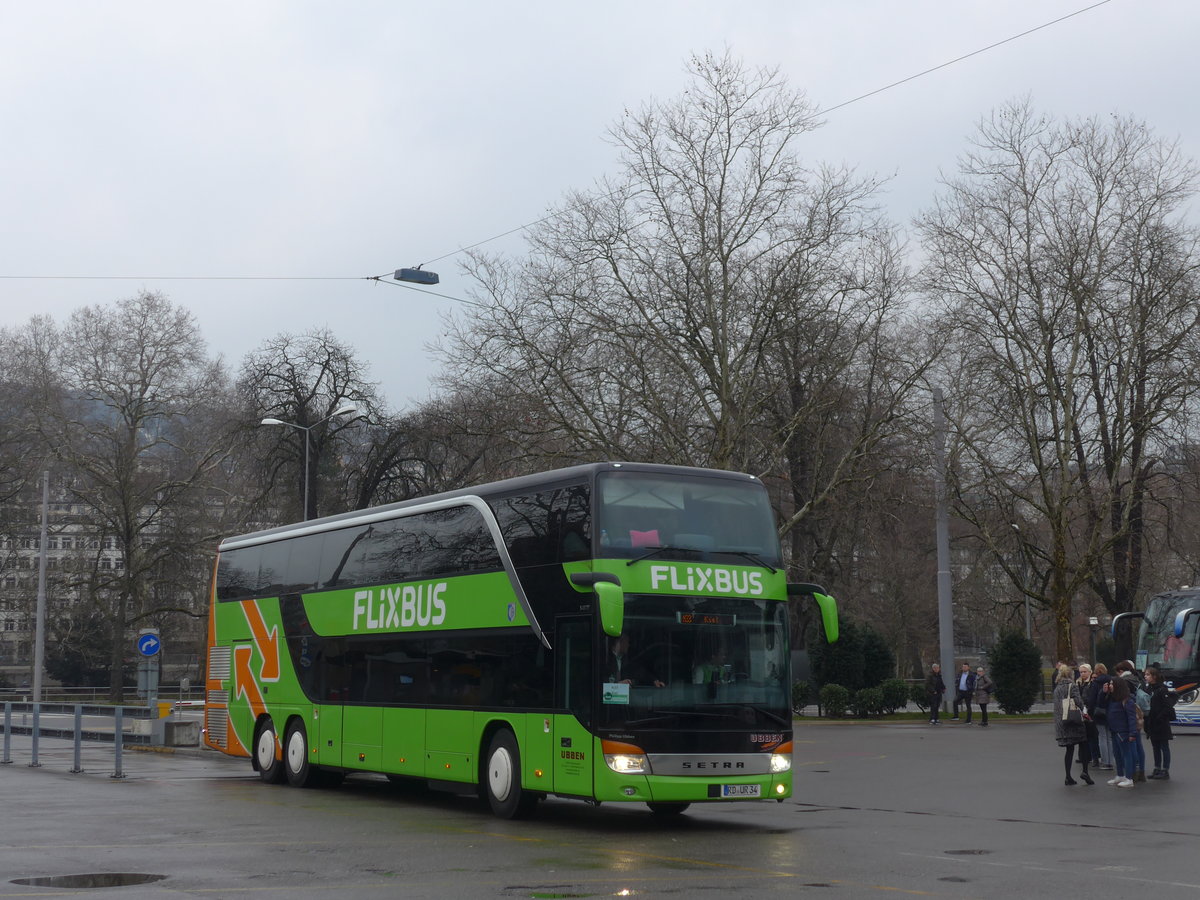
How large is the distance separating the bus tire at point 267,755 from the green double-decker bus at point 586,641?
3107 millimetres

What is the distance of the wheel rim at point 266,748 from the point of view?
21719mm

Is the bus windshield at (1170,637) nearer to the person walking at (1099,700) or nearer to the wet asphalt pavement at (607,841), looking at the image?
the wet asphalt pavement at (607,841)

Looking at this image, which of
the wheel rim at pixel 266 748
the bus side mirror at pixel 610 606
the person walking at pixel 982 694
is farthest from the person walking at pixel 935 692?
the bus side mirror at pixel 610 606

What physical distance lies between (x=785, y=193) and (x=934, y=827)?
2708cm

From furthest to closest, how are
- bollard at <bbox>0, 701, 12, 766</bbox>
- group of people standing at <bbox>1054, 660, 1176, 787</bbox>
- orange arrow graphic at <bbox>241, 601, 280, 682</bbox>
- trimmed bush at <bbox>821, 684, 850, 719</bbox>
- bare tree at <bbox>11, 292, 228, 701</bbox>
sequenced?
bare tree at <bbox>11, 292, 228, 701</bbox> → trimmed bush at <bbox>821, 684, 850, 719</bbox> → bollard at <bbox>0, 701, 12, 766</bbox> → orange arrow graphic at <bbox>241, 601, 280, 682</bbox> → group of people standing at <bbox>1054, 660, 1176, 787</bbox>

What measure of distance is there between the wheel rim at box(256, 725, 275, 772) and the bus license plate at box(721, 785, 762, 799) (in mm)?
9530

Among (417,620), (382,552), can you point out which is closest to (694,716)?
(417,620)

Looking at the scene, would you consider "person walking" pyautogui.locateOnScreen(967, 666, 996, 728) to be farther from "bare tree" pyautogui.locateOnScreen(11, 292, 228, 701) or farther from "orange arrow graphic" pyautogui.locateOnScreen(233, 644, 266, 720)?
"bare tree" pyautogui.locateOnScreen(11, 292, 228, 701)

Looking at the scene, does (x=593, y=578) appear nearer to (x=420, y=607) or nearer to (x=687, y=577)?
(x=687, y=577)

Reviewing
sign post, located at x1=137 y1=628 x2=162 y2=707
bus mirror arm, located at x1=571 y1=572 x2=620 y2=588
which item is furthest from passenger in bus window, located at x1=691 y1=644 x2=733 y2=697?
sign post, located at x1=137 y1=628 x2=162 y2=707

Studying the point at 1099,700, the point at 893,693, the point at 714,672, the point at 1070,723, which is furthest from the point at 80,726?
the point at 893,693

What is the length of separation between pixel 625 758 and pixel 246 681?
10.2m

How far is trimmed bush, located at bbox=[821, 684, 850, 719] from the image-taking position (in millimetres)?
42000

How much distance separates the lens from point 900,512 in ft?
145
